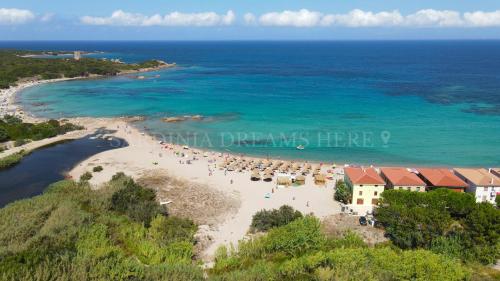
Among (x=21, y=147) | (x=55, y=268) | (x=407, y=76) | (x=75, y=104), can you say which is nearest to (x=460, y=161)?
(x=55, y=268)

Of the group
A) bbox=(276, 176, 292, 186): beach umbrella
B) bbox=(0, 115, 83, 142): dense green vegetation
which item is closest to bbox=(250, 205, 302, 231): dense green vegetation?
bbox=(276, 176, 292, 186): beach umbrella

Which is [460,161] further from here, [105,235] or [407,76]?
[407,76]

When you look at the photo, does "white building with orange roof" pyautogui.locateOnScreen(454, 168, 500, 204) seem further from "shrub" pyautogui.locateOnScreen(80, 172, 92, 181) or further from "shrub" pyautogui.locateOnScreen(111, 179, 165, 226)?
"shrub" pyautogui.locateOnScreen(80, 172, 92, 181)

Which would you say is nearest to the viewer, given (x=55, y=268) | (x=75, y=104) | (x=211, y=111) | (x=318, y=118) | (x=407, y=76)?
(x=55, y=268)

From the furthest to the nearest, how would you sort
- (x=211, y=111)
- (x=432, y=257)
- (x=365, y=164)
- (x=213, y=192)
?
1. (x=211, y=111)
2. (x=365, y=164)
3. (x=213, y=192)
4. (x=432, y=257)

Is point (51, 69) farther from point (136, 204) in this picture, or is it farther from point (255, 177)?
point (136, 204)

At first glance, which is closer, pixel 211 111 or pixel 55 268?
pixel 55 268
